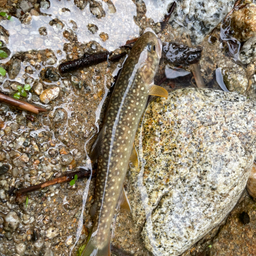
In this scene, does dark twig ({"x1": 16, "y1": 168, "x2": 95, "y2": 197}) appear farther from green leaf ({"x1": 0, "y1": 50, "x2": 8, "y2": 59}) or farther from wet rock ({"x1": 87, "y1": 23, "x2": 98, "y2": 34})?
wet rock ({"x1": 87, "y1": 23, "x2": 98, "y2": 34})

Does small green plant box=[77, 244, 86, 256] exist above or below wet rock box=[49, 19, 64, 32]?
below

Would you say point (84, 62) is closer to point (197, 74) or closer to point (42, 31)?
point (42, 31)

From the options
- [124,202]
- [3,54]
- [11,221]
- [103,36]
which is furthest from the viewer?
[103,36]

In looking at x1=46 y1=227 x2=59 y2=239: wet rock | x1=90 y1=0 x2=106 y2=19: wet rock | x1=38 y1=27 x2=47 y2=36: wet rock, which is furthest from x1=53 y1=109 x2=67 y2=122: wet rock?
x1=90 y1=0 x2=106 y2=19: wet rock

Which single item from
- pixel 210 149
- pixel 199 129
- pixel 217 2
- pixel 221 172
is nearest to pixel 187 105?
pixel 199 129

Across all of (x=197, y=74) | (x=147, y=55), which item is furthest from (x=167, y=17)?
(x=197, y=74)

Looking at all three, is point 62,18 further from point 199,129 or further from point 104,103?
point 199,129

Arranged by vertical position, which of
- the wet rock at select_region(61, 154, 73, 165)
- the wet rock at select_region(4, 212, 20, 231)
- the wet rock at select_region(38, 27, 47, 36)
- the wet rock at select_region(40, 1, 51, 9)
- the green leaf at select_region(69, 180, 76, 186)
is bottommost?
the wet rock at select_region(4, 212, 20, 231)

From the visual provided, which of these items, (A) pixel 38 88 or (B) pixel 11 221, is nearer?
(B) pixel 11 221

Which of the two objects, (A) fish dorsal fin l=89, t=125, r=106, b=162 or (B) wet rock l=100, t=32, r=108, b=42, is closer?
(A) fish dorsal fin l=89, t=125, r=106, b=162
